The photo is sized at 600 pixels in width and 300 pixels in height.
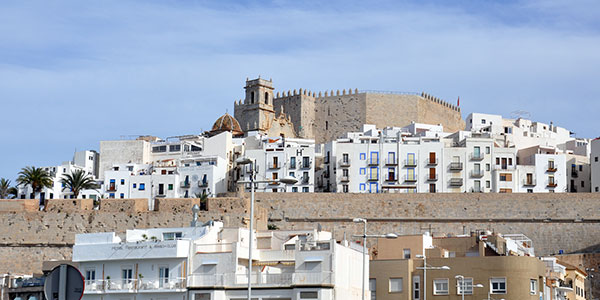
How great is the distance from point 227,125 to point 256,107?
20.3 feet

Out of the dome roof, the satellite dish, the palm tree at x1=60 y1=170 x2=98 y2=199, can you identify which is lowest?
the satellite dish

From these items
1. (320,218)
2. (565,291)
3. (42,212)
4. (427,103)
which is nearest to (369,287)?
(565,291)

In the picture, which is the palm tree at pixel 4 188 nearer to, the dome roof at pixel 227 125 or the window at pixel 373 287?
the dome roof at pixel 227 125

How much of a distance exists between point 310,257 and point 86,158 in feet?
220

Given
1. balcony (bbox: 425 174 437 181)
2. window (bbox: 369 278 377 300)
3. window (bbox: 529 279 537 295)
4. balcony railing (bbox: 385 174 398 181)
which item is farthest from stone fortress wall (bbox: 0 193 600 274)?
window (bbox: 529 279 537 295)

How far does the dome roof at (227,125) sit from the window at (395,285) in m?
59.5

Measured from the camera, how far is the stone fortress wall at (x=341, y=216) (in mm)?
75188

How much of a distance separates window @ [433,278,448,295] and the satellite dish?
3327 centimetres

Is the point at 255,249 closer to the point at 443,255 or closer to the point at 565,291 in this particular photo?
the point at 443,255

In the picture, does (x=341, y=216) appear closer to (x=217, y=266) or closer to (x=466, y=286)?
(x=466, y=286)

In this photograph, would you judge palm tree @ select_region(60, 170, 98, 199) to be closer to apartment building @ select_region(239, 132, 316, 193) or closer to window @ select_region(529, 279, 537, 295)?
apartment building @ select_region(239, 132, 316, 193)

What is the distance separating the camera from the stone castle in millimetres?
107875

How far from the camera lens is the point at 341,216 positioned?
77.9 metres

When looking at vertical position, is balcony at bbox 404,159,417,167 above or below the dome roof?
below
